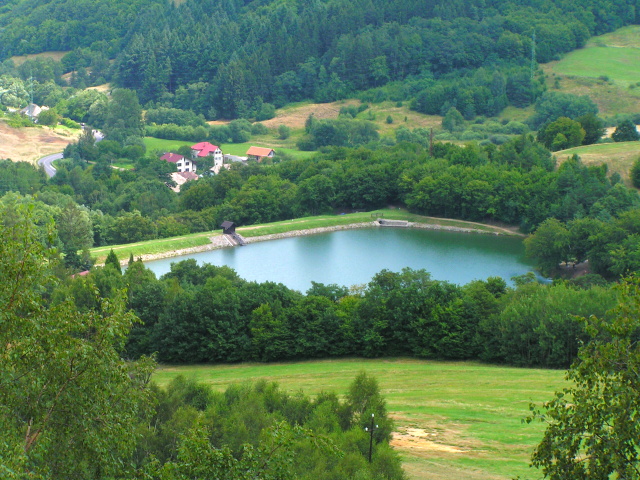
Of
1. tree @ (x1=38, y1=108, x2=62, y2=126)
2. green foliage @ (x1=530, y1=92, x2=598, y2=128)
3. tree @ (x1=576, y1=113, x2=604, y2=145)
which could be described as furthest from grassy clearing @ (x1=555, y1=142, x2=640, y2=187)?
tree @ (x1=38, y1=108, x2=62, y2=126)

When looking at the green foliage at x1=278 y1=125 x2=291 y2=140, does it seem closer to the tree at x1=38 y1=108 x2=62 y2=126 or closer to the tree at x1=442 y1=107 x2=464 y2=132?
the tree at x1=442 y1=107 x2=464 y2=132

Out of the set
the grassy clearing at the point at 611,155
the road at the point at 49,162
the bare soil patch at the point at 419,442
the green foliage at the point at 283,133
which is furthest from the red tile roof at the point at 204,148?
the bare soil patch at the point at 419,442

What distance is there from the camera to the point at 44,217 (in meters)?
39.4

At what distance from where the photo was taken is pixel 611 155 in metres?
48.5

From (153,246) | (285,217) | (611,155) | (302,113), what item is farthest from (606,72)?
(153,246)

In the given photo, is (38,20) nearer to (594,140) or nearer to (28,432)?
(594,140)

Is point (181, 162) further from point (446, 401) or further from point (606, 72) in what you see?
point (446, 401)

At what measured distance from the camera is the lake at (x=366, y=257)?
35.4m

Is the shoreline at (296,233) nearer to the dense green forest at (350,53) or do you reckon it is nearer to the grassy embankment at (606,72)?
the dense green forest at (350,53)

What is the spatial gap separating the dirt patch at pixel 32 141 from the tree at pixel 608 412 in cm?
5937

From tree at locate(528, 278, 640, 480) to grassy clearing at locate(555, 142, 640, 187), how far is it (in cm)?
4070

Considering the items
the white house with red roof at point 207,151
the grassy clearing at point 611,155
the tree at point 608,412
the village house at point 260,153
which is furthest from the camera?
the village house at point 260,153

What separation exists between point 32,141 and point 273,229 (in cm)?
3221

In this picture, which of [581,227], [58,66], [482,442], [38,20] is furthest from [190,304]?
[38,20]
